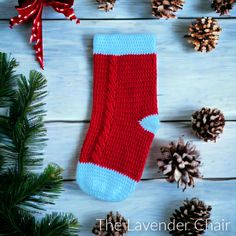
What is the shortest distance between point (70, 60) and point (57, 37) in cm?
8

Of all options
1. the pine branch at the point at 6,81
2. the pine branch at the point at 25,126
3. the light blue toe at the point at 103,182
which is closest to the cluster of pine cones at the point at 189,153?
the light blue toe at the point at 103,182

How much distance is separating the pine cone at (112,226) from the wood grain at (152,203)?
35 mm

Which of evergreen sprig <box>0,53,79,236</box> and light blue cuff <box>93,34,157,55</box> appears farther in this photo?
light blue cuff <box>93,34,157,55</box>

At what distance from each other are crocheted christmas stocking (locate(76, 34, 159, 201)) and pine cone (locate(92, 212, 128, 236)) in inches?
2.8

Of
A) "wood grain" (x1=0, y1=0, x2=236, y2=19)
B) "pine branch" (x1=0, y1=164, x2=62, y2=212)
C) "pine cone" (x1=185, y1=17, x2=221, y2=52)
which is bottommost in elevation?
"pine branch" (x1=0, y1=164, x2=62, y2=212)

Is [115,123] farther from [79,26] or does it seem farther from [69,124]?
[79,26]

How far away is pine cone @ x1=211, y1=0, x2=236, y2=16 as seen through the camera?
1.16 meters

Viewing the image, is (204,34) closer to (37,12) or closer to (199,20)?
(199,20)

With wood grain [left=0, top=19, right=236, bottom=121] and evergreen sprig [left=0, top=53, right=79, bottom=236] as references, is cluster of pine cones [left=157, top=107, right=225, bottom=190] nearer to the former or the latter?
wood grain [left=0, top=19, right=236, bottom=121]

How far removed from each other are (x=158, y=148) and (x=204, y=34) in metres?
0.37

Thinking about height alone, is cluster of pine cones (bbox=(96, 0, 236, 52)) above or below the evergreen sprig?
above

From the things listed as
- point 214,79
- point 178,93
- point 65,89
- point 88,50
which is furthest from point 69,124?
point 214,79

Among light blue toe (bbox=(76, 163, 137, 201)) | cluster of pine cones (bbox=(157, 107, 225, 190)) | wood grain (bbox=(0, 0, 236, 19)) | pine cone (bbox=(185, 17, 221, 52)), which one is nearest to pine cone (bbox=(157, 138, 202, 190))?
cluster of pine cones (bbox=(157, 107, 225, 190))

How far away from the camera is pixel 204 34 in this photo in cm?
114
